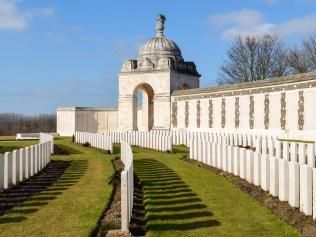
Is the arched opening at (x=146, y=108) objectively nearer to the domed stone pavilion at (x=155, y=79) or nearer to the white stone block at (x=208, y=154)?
the domed stone pavilion at (x=155, y=79)

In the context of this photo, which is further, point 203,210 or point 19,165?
point 19,165

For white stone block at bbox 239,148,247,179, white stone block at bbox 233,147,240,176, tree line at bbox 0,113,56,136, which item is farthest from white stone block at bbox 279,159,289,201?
tree line at bbox 0,113,56,136

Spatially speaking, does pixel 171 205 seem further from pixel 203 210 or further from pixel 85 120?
pixel 85 120

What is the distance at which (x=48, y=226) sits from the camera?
25.5 ft

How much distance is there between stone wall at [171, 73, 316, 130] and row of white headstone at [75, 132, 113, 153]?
10.2 metres

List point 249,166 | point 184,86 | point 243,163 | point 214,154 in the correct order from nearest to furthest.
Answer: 1. point 249,166
2. point 243,163
3. point 214,154
4. point 184,86

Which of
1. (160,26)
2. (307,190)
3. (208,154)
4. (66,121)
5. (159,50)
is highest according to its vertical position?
(160,26)

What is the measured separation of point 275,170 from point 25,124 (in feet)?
195

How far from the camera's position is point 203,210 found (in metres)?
8.91

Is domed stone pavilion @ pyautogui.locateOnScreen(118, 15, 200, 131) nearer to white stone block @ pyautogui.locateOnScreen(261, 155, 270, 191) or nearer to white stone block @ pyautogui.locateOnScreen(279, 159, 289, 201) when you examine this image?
white stone block @ pyautogui.locateOnScreen(261, 155, 270, 191)

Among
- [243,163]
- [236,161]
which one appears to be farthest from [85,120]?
[243,163]

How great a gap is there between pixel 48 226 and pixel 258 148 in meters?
11.5

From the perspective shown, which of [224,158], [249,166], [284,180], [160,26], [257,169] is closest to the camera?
[284,180]

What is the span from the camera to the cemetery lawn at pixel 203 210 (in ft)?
24.5
